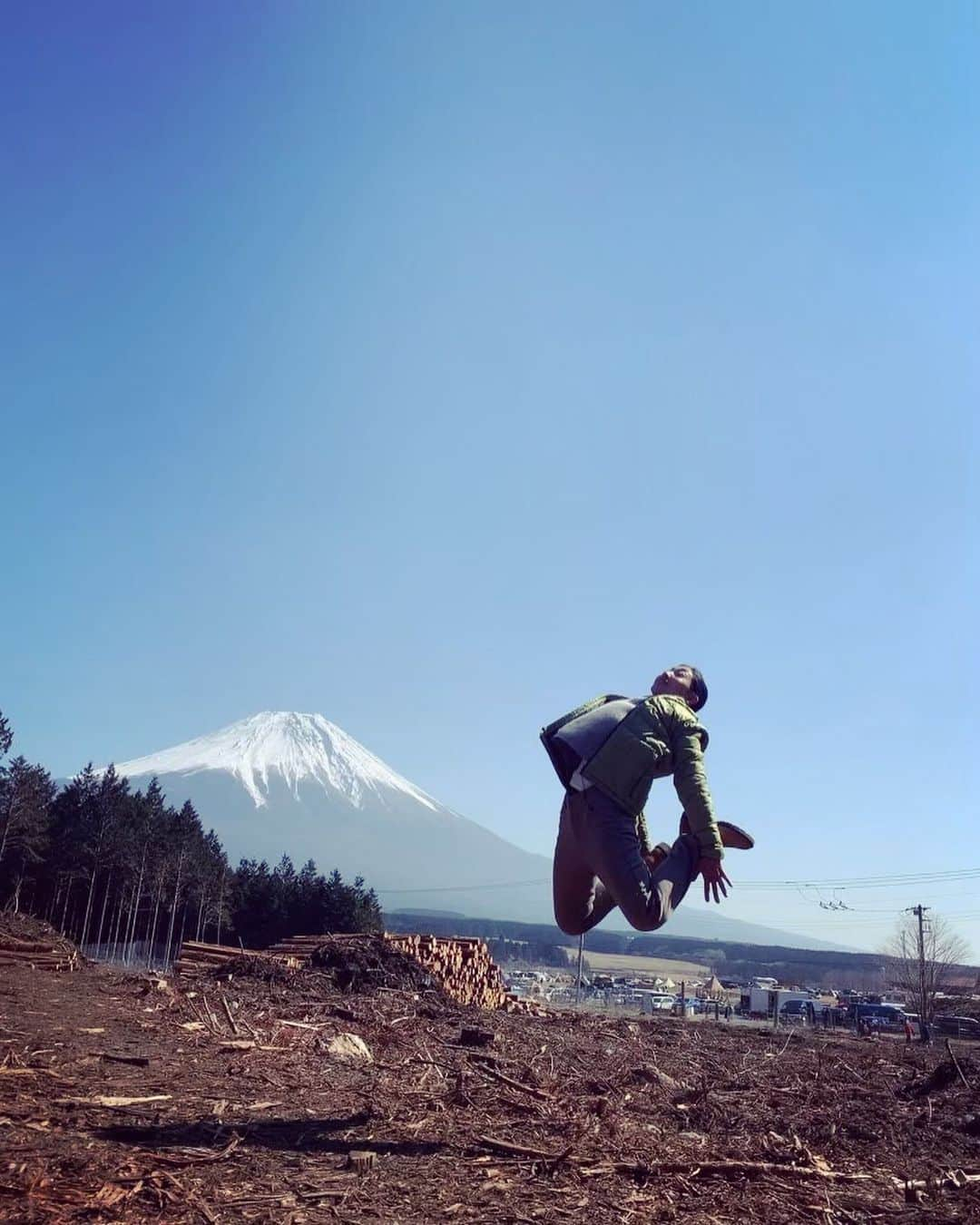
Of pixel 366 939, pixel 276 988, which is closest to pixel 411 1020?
pixel 276 988

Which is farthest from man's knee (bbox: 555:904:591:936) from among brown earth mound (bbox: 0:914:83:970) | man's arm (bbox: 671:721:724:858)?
brown earth mound (bbox: 0:914:83:970)

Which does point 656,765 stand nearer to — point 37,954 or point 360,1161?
point 360,1161

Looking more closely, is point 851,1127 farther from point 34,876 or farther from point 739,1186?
point 34,876

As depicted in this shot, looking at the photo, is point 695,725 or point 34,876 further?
point 34,876

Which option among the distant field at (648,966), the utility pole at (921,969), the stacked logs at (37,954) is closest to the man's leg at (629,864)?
the stacked logs at (37,954)

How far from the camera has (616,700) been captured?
17.4ft

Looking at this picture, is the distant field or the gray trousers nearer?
the gray trousers

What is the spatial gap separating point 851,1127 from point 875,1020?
3721 cm

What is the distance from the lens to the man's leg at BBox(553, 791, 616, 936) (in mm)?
5020

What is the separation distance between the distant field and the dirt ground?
120 metres

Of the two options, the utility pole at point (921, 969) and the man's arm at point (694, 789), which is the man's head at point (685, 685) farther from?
the utility pole at point (921, 969)

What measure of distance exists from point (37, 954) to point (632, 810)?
16.7 m

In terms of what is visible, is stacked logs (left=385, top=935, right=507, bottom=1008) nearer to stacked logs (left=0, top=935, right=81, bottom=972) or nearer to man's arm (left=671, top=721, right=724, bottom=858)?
stacked logs (left=0, top=935, right=81, bottom=972)

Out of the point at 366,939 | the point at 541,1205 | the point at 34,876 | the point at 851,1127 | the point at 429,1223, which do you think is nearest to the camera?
the point at 429,1223
